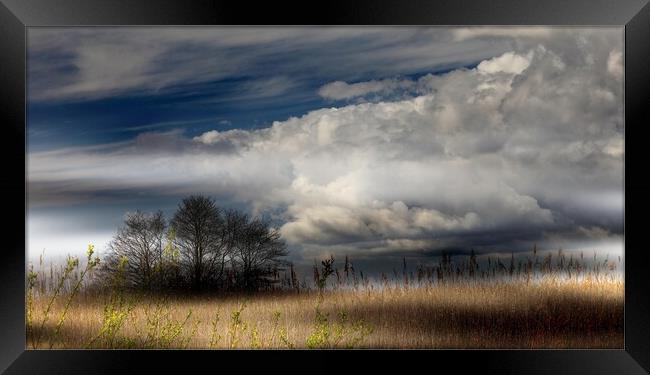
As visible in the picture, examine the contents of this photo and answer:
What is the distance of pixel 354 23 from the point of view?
4617 mm

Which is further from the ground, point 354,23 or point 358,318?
point 354,23

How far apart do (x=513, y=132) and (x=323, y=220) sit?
4.72 ft

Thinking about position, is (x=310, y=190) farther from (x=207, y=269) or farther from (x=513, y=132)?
(x=513, y=132)

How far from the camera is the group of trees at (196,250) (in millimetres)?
4934

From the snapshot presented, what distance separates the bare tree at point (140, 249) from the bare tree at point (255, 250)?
54cm

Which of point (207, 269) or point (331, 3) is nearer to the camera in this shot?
point (331, 3)

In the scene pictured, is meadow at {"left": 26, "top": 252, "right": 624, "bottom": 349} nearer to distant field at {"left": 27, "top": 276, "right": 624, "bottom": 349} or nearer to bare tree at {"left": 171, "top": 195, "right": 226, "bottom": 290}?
distant field at {"left": 27, "top": 276, "right": 624, "bottom": 349}

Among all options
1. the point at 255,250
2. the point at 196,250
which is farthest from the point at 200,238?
the point at 255,250

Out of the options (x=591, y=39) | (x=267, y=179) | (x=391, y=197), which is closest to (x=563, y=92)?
(x=591, y=39)

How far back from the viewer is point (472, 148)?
16.0ft

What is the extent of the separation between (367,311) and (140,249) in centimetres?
164

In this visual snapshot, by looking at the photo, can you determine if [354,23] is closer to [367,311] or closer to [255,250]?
[255,250]

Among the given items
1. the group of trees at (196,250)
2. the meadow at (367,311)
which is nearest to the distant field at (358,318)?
the meadow at (367,311)

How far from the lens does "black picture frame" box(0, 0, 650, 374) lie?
4.56 m
